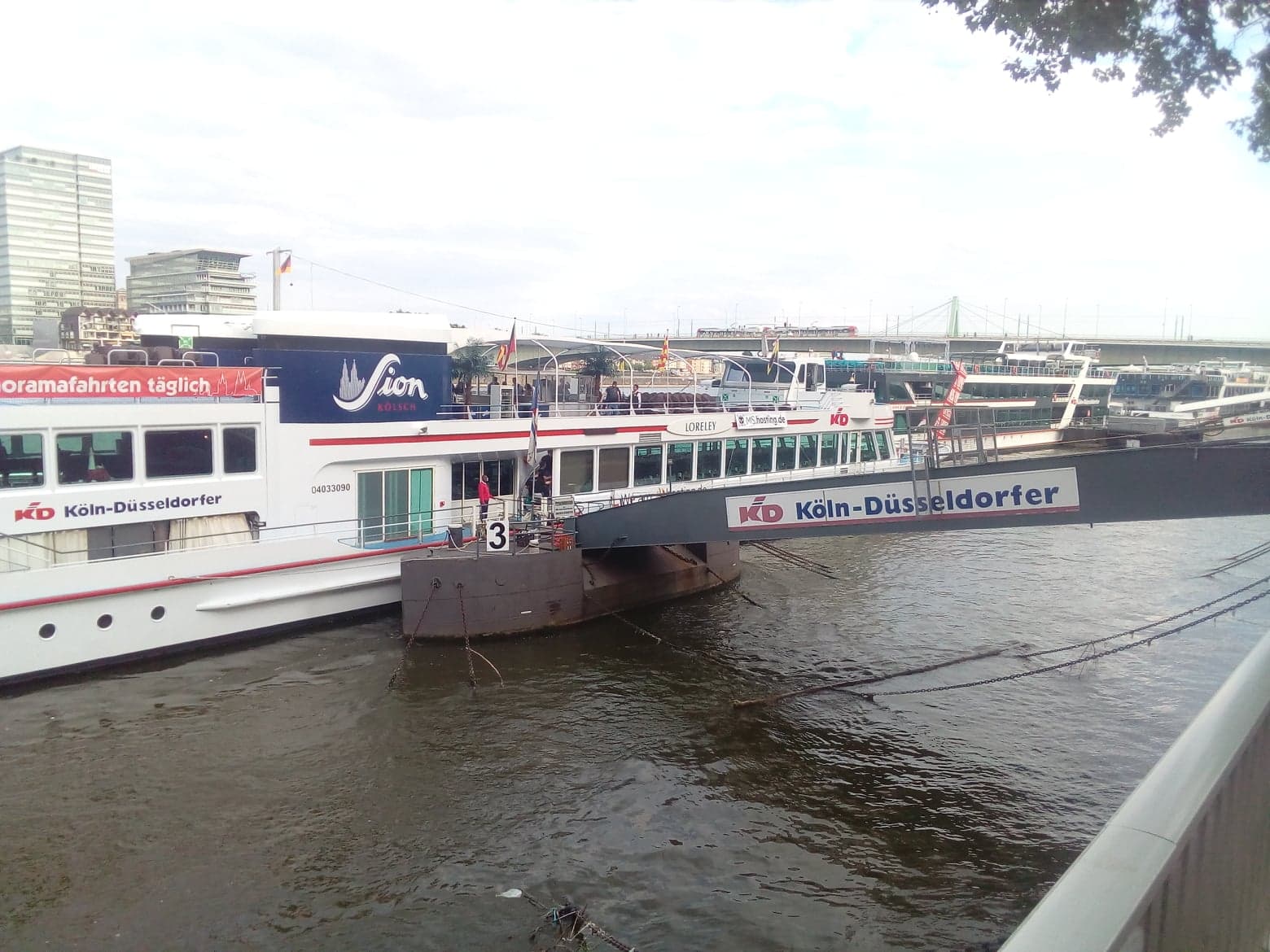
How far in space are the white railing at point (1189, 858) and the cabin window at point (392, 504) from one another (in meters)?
16.4

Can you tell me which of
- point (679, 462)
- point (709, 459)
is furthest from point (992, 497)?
point (709, 459)

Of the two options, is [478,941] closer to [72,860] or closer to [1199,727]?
[72,860]

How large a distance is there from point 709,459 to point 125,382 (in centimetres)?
1390

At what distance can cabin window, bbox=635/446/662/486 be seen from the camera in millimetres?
22203

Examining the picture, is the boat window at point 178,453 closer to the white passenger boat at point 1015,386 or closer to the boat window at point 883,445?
the boat window at point 883,445

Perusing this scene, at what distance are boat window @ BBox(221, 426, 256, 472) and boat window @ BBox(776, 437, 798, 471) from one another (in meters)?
14.4

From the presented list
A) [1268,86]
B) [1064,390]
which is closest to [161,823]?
[1268,86]

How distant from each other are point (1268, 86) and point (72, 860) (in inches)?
508

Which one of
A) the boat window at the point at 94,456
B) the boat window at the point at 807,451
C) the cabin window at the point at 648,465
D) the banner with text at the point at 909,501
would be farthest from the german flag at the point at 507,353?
the boat window at the point at 807,451

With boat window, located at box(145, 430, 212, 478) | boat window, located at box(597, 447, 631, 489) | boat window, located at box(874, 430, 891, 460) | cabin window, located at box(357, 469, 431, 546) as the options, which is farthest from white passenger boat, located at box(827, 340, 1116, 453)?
boat window, located at box(145, 430, 212, 478)

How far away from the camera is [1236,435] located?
437 inches

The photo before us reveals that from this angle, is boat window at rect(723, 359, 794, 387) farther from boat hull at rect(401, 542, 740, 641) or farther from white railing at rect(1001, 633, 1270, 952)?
white railing at rect(1001, 633, 1270, 952)

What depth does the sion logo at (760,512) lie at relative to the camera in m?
14.2

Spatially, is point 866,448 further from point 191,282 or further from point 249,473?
point 191,282
